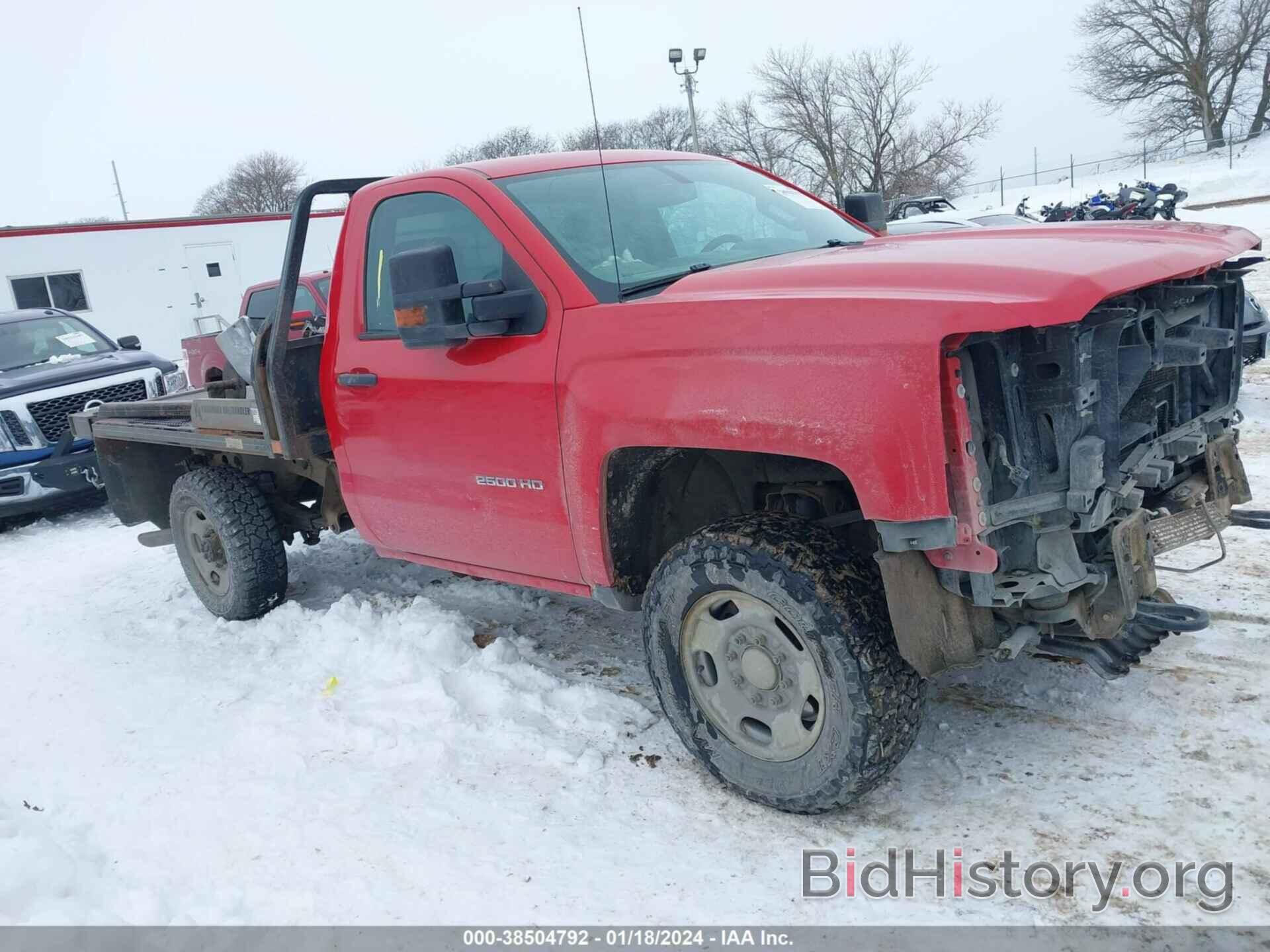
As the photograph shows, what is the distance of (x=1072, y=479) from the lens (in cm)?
260

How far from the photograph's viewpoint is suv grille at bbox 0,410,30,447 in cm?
847

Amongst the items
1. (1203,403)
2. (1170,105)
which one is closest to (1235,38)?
(1170,105)

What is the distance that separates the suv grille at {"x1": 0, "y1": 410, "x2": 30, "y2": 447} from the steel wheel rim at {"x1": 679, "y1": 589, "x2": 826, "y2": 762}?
7466 millimetres

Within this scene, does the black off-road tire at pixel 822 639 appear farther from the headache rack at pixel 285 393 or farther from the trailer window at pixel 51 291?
the trailer window at pixel 51 291

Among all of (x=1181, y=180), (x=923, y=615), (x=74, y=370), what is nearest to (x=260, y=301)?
(x=74, y=370)

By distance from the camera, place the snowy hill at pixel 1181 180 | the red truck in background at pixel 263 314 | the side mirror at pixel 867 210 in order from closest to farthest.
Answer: the side mirror at pixel 867 210 → the red truck in background at pixel 263 314 → the snowy hill at pixel 1181 180

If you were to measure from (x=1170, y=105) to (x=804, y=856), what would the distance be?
51651 mm

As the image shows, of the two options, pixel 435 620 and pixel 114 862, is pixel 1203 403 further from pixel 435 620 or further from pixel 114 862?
pixel 114 862

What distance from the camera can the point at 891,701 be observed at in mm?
2881

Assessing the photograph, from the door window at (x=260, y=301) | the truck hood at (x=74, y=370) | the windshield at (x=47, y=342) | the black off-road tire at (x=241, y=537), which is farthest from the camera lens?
the windshield at (x=47, y=342)

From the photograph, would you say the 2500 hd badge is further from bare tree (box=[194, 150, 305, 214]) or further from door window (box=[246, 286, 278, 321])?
bare tree (box=[194, 150, 305, 214])

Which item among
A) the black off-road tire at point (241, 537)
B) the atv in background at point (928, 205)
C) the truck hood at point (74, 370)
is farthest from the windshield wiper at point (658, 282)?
the atv in background at point (928, 205)

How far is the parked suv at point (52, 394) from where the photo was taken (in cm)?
841

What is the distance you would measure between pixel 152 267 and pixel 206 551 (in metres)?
20.8
